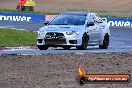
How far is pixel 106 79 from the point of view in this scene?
20.1 ft

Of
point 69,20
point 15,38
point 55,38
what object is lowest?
point 15,38

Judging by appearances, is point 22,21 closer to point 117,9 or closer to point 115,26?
point 115,26

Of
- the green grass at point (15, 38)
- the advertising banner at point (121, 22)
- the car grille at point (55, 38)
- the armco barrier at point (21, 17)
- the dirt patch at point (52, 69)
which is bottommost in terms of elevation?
the armco barrier at point (21, 17)

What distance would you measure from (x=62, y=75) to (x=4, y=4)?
7445 cm

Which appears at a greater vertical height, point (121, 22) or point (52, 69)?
point (52, 69)

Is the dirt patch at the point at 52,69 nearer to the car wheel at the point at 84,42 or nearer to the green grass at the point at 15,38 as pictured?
the car wheel at the point at 84,42

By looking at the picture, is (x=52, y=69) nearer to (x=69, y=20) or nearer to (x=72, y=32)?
(x=72, y=32)

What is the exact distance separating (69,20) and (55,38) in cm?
154

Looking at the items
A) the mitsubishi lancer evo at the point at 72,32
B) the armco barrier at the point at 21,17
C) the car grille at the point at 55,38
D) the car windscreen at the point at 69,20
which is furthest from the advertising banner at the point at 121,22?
the car grille at the point at 55,38

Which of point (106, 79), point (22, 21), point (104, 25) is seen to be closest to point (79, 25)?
point (104, 25)

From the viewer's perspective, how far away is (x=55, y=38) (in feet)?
76.0

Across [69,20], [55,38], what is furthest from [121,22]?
[55,38]

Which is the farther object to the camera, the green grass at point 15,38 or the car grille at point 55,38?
the green grass at point 15,38

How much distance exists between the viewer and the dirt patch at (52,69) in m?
10.7
